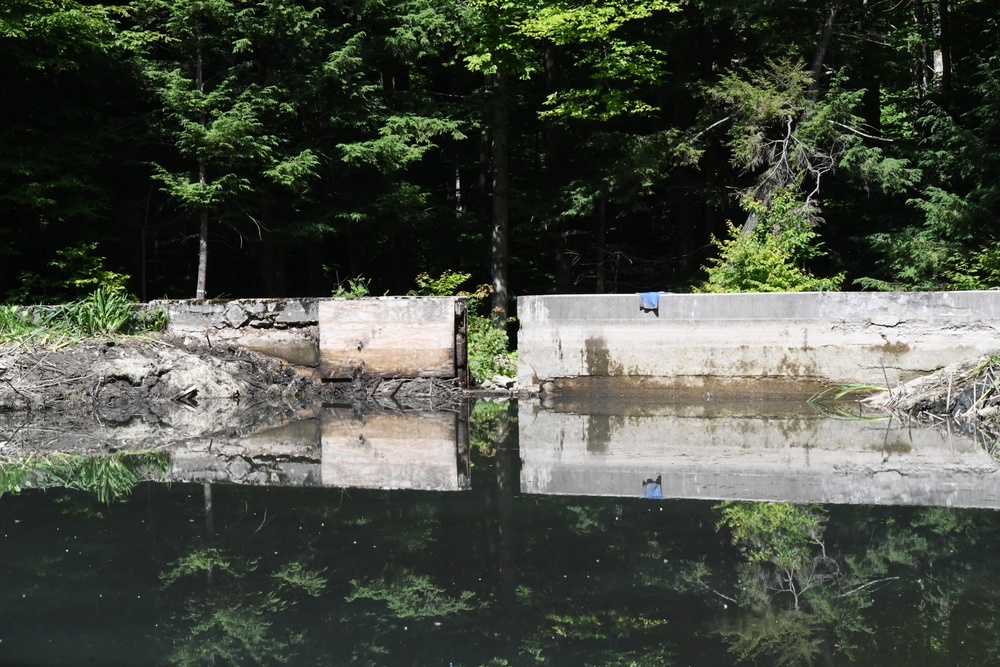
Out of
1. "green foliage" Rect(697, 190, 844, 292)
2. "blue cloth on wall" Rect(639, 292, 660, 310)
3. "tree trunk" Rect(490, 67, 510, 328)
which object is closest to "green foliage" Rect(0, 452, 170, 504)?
"blue cloth on wall" Rect(639, 292, 660, 310)

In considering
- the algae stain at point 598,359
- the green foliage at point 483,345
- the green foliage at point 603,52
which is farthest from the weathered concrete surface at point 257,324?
the green foliage at point 603,52

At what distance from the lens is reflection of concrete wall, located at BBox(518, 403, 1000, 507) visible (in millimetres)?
6262

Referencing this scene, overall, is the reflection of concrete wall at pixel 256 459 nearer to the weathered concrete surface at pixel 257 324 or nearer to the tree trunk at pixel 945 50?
the weathered concrete surface at pixel 257 324

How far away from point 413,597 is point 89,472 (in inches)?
165

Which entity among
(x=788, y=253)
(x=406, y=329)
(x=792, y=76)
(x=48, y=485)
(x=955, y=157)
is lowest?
(x=48, y=485)

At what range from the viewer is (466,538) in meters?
5.32

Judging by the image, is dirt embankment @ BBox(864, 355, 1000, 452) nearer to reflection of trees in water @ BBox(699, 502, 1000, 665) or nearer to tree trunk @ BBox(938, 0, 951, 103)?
reflection of trees in water @ BBox(699, 502, 1000, 665)

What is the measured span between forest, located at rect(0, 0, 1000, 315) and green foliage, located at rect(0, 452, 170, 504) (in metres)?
7.53

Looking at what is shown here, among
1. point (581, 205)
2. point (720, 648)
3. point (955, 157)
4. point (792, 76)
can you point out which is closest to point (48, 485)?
point (720, 648)

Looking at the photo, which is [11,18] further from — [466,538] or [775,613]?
[775,613]

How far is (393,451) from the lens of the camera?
816 cm

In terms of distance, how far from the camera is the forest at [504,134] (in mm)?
14734

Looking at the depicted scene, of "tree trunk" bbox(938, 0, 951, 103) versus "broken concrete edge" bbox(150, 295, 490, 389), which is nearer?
"broken concrete edge" bbox(150, 295, 490, 389)

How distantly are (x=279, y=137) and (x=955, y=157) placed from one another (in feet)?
37.0
